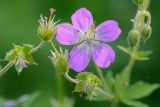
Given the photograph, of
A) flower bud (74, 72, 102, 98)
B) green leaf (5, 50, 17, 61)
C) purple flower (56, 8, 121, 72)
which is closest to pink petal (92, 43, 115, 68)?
purple flower (56, 8, 121, 72)

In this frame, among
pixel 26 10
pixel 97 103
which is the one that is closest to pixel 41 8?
pixel 26 10

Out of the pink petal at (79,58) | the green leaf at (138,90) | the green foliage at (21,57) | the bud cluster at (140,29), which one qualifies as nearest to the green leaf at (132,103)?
the green leaf at (138,90)

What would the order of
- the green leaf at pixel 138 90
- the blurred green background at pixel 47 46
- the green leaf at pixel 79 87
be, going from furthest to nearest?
the blurred green background at pixel 47 46 < the green leaf at pixel 138 90 < the green leaf at pixel 79 87

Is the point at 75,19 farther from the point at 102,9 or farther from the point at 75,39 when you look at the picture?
the point at 102,9

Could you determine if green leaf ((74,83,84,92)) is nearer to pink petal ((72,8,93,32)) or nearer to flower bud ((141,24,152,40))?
pink petal ((72,8,93,32))

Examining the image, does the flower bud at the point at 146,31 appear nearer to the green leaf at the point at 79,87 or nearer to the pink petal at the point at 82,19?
the pink petal at the point at 82,19

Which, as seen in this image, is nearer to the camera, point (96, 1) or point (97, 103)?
point (97, 103)
